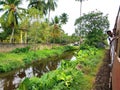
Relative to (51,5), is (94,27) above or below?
below

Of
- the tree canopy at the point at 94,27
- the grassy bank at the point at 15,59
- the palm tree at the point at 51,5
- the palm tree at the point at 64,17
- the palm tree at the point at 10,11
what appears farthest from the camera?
the palm tree at the point at 64,17

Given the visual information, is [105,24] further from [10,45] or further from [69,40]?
[69,40]

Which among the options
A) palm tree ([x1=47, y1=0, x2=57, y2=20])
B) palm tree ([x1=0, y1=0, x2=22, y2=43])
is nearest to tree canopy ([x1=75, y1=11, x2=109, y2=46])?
palm tree ([x1=47, y1=0, x2=57, y2=20])

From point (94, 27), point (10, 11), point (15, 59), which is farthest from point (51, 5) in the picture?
point (15, 59)

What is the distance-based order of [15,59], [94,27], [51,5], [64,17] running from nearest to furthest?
[15,59] < [94,27] < [51,5] < [64,17]

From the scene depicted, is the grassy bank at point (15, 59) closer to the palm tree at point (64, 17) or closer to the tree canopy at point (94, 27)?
the tree canopy at point (94, 27)

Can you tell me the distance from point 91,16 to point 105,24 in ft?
8.46

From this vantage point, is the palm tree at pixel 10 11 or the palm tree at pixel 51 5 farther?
the palm tree at pixel 51 5

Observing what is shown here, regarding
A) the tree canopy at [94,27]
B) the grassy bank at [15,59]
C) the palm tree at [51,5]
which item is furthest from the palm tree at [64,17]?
the grassy bank at [15,59]

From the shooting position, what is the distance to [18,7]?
34781 mm

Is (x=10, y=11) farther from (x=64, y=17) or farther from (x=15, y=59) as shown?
(x=64, y=17)

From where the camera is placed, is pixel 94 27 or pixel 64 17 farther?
pixel 64 17

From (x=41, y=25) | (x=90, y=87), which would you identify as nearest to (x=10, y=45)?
(x=41, y=25)

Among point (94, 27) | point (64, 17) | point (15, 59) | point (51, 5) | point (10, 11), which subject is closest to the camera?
point (15, 59)
